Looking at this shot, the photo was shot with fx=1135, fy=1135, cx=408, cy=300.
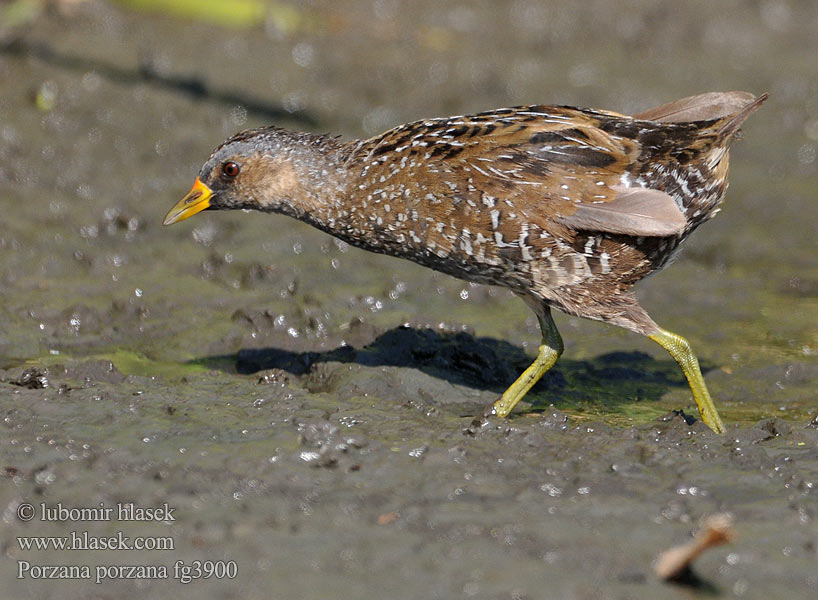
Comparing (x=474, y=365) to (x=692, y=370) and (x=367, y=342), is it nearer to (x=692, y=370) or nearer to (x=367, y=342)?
(x=367, y=342)

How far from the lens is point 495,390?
232 inches

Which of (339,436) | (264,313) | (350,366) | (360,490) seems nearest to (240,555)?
(360,490)

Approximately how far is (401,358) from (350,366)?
15.0 inches

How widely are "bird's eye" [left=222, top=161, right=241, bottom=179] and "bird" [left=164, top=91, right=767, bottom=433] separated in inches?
2.0

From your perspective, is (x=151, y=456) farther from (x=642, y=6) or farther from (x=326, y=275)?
(x=642, y=6)

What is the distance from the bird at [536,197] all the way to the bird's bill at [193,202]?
247mm

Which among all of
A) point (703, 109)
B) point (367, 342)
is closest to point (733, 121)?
point (703, 109)

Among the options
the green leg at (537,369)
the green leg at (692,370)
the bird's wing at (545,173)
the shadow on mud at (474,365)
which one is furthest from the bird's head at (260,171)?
the green leg at (692,370)

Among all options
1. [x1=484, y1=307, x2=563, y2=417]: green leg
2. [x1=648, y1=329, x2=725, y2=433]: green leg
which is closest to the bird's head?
[x1=484, y1=307, x2=563, y2=417]: green leg

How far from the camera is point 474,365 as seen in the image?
6.04 meters

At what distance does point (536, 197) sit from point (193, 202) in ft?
5.96

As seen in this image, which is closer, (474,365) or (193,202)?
(193,202)

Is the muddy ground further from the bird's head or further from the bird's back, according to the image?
the bird's head

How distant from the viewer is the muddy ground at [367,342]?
12.9ft
